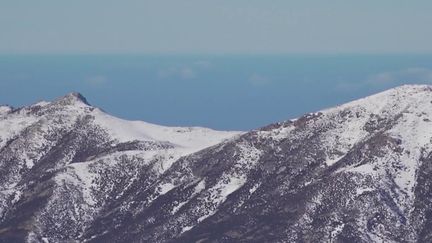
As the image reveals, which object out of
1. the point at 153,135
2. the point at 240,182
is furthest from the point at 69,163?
the point at 240,182

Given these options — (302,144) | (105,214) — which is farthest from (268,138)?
(105,214)

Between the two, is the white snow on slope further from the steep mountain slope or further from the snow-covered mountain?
Result: the snow-covered mountain

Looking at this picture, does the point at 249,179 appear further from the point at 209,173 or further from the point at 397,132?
the point at 397,132

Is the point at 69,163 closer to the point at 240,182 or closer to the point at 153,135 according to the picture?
the point at 153,135

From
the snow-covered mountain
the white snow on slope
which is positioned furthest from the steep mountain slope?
the snow-covered mountain

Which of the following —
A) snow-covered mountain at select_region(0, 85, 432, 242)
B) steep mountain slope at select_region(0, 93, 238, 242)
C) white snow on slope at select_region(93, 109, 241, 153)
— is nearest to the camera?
snow-covered mountain at select_region(0, 85, 432, 242)

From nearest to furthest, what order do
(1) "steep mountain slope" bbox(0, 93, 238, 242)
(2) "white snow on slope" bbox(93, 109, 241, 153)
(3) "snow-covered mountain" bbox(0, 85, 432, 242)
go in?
1. (3) "snow-covered mountain" bbox(0, 85, 432, 242)
2. (1) "steep mountain slope" bbox(0, 93, 238, 242)
3. (2) "white snow on slope" bbox(93, 109, 241, 153)
